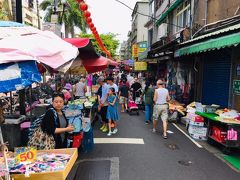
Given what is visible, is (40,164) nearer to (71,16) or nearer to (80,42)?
(80,42)

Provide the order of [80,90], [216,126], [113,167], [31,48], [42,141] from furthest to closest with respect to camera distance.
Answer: [80,90], [216,126], [113,167], [42,141], [31,48]

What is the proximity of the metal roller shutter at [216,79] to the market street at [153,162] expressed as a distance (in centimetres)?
348

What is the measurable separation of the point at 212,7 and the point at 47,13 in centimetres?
2180

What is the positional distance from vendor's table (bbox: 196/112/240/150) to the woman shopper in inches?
181

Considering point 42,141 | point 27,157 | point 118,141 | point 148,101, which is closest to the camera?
point 27,157

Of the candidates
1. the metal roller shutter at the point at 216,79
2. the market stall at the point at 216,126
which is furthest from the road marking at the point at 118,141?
the metal roller shutter at the point at 216,79

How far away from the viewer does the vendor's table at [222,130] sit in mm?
7605

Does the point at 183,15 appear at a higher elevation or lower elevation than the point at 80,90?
higher

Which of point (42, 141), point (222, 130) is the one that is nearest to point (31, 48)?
point (42, 141)

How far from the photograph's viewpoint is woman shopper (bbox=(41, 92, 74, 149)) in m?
5.07

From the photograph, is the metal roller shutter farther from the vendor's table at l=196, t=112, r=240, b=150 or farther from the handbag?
the handbag

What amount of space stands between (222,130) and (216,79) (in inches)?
190

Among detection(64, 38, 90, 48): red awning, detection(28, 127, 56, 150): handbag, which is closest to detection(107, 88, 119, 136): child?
detection(64, 38, 90, 48): red awning

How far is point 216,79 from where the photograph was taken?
1241 cm
